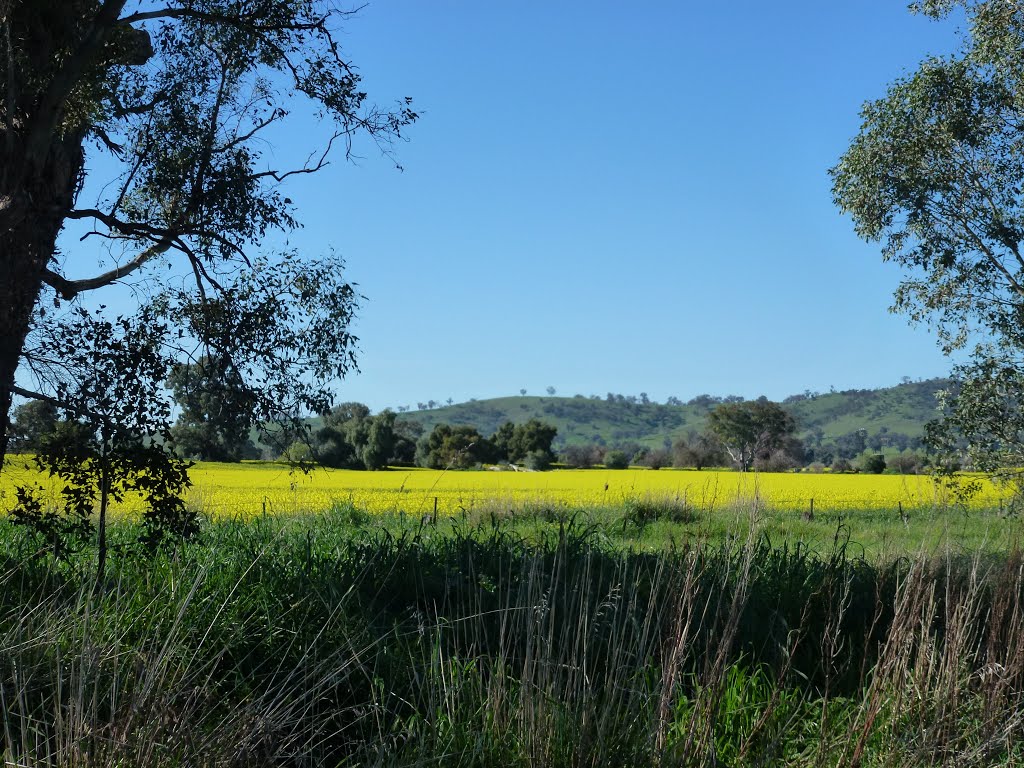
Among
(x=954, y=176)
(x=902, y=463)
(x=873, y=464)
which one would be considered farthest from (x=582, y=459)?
(x=902, y=463)

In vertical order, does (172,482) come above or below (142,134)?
below

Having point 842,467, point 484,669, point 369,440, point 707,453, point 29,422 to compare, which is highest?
point 369,440

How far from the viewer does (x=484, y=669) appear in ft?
17.0

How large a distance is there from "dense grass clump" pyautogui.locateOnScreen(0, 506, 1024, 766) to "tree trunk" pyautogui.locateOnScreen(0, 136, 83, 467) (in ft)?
6.32

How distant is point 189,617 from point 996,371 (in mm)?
15740

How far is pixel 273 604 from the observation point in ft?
18.9

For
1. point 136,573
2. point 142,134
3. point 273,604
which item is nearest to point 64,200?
point 142,134

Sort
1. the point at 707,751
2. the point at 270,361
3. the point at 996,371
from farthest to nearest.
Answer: the point at 996,371 → the point at 270,361 → the point at 707,751

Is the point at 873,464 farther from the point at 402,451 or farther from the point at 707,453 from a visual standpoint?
the point at 707,453

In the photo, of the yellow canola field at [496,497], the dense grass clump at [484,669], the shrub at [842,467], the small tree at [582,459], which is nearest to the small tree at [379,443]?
the small tree at [582,459]

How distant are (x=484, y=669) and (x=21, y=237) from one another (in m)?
6.02

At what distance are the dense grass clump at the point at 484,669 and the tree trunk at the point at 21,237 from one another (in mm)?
1925

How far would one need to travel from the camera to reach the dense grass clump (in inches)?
135

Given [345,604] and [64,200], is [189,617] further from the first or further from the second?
[64,200]
